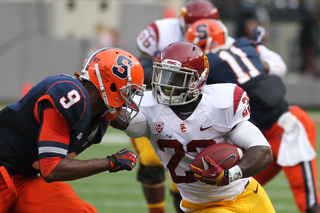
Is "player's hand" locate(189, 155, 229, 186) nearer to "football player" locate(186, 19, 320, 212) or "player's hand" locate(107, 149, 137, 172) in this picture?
"player's hand" locate(107, 149, 137, 172)

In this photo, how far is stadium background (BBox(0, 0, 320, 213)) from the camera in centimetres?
1191

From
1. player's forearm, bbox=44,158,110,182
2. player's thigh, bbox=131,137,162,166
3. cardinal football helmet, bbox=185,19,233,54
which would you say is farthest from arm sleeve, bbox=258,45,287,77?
player's forearm, bbox=44,158,110,182

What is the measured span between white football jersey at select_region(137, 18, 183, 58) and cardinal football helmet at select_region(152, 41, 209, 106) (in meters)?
1.52

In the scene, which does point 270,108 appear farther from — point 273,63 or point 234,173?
point 234,173

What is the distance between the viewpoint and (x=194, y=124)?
311 centimetres

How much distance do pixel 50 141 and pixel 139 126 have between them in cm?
67

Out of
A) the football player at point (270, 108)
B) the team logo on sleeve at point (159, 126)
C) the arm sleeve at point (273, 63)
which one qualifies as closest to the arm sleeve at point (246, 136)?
the team logo on sleeve at point (159, 126)

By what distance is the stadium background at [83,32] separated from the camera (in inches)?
469

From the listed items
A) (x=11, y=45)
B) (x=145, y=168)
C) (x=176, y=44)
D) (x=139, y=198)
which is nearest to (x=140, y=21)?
(x=11, y=45)

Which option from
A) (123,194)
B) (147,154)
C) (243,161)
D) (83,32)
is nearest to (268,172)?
(147,154)

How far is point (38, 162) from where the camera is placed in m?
3.05

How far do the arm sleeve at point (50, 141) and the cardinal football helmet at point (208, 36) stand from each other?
175 centimetres

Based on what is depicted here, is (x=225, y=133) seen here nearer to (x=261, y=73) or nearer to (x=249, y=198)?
(x=249, y=198)

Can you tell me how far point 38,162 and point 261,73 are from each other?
6.70ft
